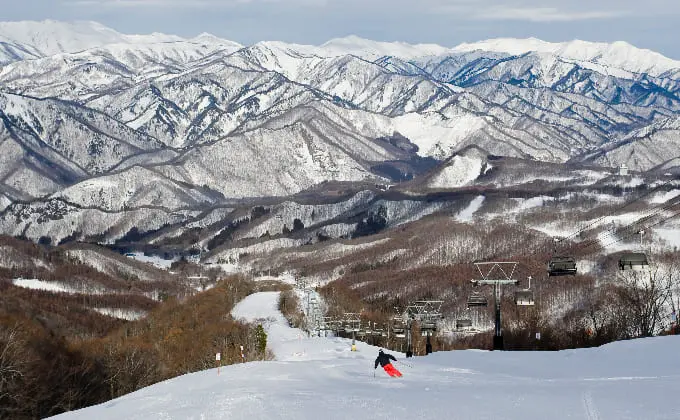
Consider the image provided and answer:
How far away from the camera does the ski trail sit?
2853cm

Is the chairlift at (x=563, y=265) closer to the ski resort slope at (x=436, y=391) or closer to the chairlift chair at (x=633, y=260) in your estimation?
the chairlift chair at (x=633, y=260)

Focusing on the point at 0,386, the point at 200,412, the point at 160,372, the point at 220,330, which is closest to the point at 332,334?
the point at 220,330

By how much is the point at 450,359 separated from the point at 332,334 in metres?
106

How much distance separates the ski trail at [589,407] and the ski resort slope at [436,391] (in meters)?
0.03

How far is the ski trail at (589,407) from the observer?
93.6 ft

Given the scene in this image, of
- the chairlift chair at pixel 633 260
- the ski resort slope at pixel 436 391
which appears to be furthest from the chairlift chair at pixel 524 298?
the ski resort slope at pixel 436 391

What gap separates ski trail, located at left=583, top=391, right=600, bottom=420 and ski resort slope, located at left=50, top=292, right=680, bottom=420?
0.09 ft

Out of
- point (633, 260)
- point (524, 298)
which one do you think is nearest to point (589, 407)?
point (633, 260)

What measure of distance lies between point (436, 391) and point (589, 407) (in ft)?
21.0

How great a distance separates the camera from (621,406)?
99.2 feet

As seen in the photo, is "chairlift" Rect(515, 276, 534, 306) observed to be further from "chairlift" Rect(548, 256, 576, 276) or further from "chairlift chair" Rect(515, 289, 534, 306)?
"chairlift" Rect(548, 256, 576, 276)

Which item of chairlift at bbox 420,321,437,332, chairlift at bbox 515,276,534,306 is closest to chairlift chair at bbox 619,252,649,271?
chairlift at bbox 515,276,534,306

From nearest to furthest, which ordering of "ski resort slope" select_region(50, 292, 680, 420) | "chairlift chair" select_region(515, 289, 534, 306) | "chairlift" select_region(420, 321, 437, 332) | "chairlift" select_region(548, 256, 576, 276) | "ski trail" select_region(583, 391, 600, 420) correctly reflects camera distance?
"ski trail" select_region(583, 391, 600, 420), "ski resort slope" select_region(50, 292, 680, 420), "chairlift" select_region(548, 256, 576, 276), "chairlift chair" select_region(515, 289, 534, 306), "chairlift" select_region(420, 321, 437, 332)

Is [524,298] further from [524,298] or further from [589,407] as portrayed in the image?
[589,407]
